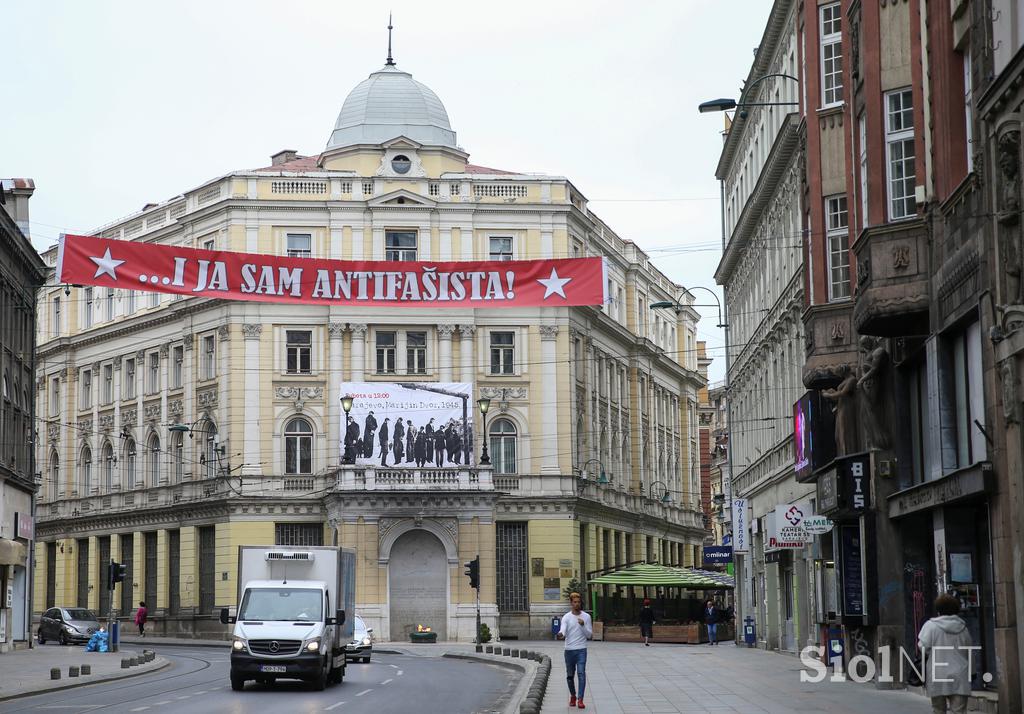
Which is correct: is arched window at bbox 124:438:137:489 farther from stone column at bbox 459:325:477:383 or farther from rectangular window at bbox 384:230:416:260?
stone column at bbox 459:325:477:383

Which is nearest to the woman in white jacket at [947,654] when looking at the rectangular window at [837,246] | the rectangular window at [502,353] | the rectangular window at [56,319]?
the rectangular window at [837,246]

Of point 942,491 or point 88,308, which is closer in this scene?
point 942,491

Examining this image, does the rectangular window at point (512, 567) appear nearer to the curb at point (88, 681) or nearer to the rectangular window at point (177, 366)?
the rectangular window at point (177, 366)

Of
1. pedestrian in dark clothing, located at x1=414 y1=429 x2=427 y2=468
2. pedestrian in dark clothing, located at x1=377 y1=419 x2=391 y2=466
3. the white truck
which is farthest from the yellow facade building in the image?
the white truck

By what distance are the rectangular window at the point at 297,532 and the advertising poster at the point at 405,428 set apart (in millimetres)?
4777

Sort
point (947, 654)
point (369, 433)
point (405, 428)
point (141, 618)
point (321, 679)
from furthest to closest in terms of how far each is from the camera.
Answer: point (141, 618) → point (369, 433) → point (405, 428) → point (321, 679) → point (947, 654)

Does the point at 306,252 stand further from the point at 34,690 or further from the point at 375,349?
the point at 34,690

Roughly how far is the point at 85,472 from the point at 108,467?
2.44 meters

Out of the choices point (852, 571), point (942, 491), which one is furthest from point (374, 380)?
point (942, 491)

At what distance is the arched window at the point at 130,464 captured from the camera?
80.4m

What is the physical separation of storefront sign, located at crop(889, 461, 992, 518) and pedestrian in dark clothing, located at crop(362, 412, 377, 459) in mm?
40791

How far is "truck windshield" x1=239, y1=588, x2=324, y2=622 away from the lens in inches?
1361

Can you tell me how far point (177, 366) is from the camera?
77500 mm

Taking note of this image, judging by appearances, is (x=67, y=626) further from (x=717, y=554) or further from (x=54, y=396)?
(x=717, y=554)
